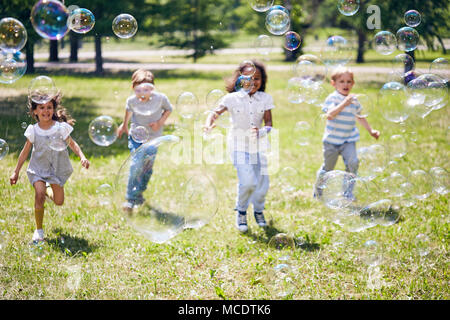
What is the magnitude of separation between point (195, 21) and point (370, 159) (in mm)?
17801

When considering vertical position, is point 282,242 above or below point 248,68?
below

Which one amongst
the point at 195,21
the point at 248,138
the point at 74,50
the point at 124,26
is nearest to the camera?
the point at 248,138

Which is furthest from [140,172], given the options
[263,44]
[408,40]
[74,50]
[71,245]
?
[74,50]

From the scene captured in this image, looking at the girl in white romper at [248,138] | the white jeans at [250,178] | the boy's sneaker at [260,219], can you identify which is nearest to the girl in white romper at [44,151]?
the girl in white romper at [248,138]

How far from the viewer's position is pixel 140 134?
4.91 metres

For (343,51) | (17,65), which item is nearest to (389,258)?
(343,51)

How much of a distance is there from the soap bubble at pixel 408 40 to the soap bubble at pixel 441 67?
0.30 m

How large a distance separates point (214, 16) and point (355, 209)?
19734 mm

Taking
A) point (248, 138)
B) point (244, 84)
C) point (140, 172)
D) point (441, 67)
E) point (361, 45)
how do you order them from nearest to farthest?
point (140, 172) < point (244, 84) < point (248, 138) < point (441, 67) < point (361, 45)

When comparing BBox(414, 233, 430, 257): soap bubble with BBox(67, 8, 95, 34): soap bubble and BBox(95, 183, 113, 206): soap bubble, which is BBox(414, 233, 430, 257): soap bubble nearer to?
BBox(95, 183, 113, 206): soap bubble

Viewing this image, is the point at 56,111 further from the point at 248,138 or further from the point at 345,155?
the point at 345,155

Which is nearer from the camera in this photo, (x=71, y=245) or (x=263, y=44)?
(x=71, y=245)

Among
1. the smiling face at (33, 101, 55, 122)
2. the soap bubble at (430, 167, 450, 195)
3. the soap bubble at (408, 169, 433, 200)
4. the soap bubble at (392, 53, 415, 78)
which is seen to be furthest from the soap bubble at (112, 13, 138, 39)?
the soap bubble at (430, 167, 450, 195)
